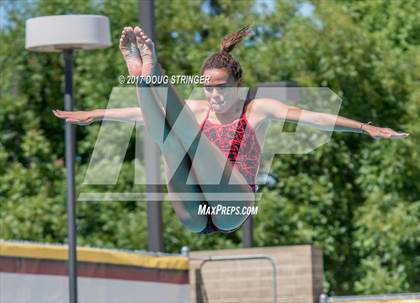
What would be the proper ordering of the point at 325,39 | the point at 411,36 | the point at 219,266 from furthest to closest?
the point at 411,36 → the point at 325,39 → the point at 219,266

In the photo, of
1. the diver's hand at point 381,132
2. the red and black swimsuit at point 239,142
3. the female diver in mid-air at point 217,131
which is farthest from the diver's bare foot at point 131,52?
the diver's hand at point 381,132

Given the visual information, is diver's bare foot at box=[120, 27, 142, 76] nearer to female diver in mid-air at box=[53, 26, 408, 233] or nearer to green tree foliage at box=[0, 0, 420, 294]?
female diver in mid-air at box=[53, 26, 408, 233]

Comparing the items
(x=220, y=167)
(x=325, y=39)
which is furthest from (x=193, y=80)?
(x=325, y=39)

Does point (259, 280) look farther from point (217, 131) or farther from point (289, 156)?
point (217, 131)

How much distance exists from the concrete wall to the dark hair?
6.27 m

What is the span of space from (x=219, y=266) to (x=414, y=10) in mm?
7107

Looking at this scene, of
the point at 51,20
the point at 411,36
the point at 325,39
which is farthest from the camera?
the point at 411,36

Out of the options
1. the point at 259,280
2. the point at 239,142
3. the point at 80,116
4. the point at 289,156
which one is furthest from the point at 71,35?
the point at 289,156

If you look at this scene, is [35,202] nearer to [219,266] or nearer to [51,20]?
[219,266]

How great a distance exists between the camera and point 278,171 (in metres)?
19.3

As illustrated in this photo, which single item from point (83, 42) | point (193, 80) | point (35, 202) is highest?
point (193, 80)

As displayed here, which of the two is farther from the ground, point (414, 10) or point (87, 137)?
point (414, 10)

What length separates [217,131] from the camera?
→ 7.69m

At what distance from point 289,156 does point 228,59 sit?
11.7m
